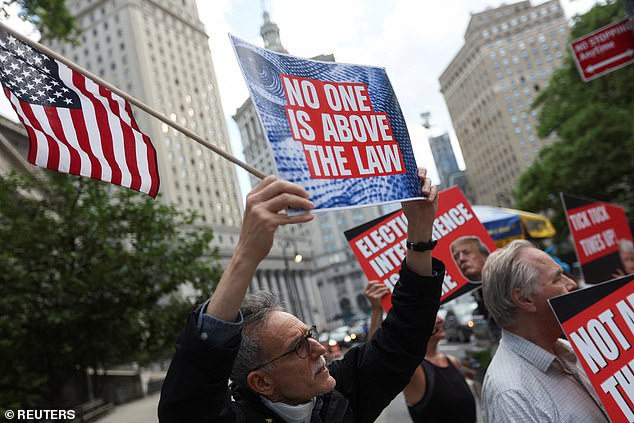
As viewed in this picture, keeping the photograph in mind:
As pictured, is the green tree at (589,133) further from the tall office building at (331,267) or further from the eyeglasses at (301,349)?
the tall office building at (331,267)

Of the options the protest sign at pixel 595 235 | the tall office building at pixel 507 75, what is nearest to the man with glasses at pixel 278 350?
the protest sign at pixel 595 235

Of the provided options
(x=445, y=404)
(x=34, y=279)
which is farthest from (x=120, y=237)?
(x=445, y=404)

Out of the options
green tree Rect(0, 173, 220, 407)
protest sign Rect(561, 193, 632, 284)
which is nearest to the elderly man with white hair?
protest sign Rect(561, 193, 632, 284)

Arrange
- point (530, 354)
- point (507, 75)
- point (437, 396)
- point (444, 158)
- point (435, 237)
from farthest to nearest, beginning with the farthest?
point (507, 75), point (444, 158), point (435, 237), point (437, 396), point (530, 354)

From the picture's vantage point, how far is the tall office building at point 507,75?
101875 millimetres

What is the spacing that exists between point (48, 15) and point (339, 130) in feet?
36.2

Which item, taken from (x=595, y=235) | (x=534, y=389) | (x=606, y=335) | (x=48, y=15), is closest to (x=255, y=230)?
(x=534, y=389)

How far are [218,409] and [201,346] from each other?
0.23 meters

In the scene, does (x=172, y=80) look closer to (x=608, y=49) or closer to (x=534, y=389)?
(x=608, y=49)

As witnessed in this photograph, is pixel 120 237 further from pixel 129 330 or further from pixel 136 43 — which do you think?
pixel 136 43

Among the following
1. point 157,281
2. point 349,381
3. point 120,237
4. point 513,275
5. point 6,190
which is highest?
point 6,190

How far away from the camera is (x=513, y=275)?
103 inches

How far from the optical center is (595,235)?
6215 millimetres

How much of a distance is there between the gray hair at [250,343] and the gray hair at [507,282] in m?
1.12
